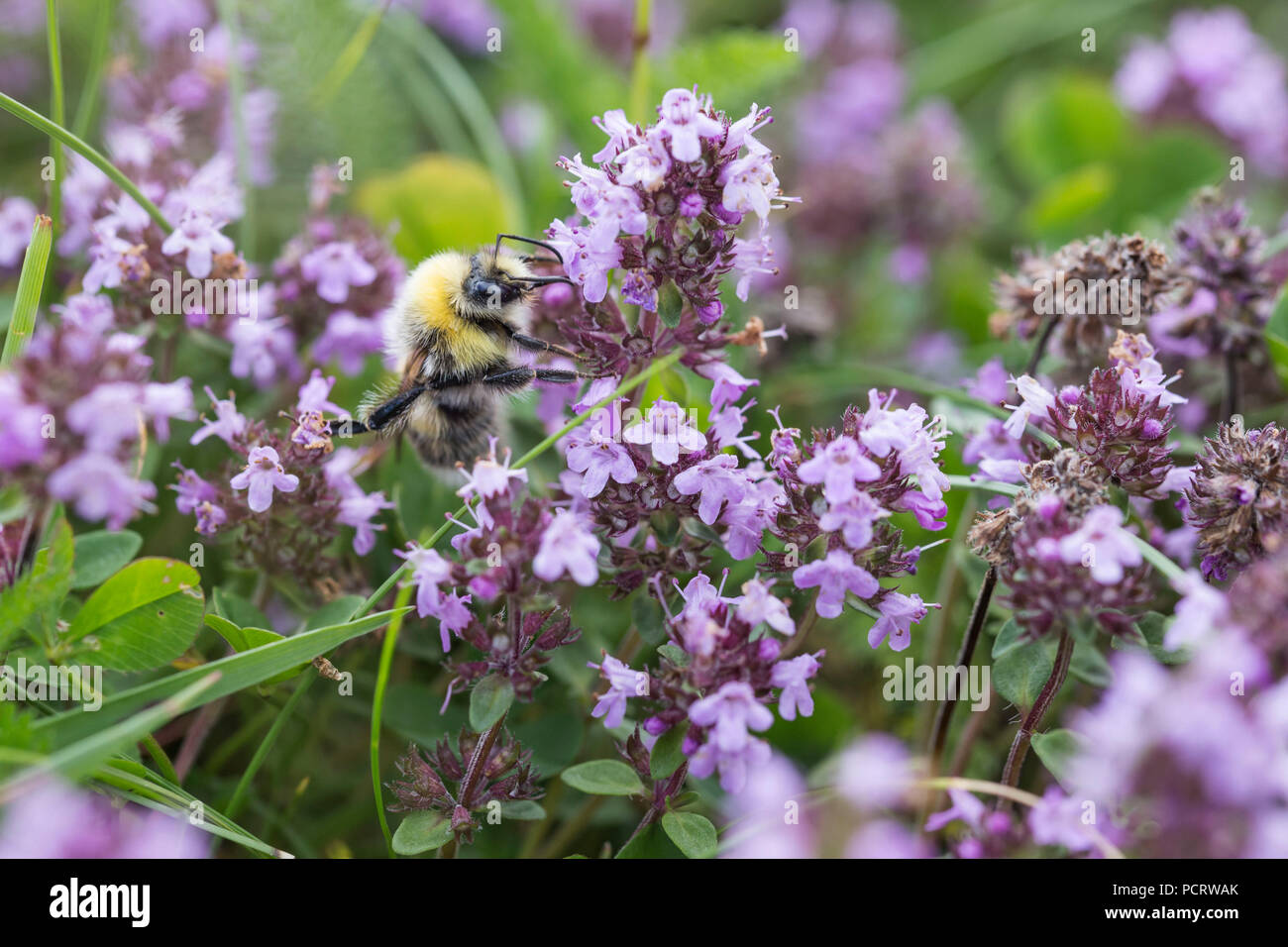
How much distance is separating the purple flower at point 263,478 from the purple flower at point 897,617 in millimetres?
1464

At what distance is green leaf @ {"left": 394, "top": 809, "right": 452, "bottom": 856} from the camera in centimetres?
225

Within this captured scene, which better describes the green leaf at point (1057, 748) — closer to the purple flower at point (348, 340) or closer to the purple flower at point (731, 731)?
the purple flower at point (731, 731)

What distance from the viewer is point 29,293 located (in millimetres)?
2375

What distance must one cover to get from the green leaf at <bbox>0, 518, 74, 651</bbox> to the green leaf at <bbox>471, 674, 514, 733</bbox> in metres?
0.90

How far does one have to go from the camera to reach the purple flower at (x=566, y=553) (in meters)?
2.03

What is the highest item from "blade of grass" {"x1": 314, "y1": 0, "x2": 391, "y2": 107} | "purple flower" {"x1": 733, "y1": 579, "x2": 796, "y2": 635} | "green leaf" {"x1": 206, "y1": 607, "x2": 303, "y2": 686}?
"blade of grass" {"x1": 314, "y1": 0, "x2": 391, "y2": 107}

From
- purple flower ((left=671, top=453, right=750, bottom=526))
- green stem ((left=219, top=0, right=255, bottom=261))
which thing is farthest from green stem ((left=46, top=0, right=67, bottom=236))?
purple flower ((left=671, top=453, right=750, bottom=526))

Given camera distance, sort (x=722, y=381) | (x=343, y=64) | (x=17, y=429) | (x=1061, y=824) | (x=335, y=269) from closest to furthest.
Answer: (x=17, y=429)
(x=1061, y=824)
(x=722, y=381)
(x=335, y=269)
(x=343, y=64)

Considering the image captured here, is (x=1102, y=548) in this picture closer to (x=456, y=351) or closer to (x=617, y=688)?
(x=617, y=688)

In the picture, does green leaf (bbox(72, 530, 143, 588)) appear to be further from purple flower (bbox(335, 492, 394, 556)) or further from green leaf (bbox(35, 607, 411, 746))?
purple flower (bbox(335, 492, 394, 556))

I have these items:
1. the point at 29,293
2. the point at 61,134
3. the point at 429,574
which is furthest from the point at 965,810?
the point at 61,134

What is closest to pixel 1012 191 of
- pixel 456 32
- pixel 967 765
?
pixel 456 32

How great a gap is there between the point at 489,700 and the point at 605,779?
1.23ft

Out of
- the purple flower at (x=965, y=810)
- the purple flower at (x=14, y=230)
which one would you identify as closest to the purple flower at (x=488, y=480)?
the purple flower at (x=965, y=810)
